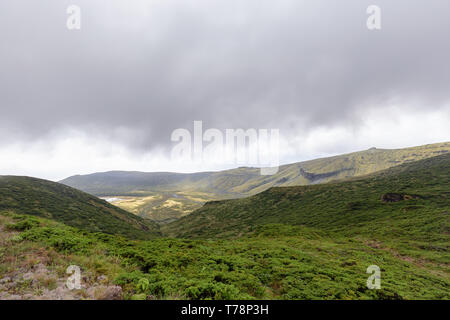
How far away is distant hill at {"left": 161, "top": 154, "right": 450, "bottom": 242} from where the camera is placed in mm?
31391

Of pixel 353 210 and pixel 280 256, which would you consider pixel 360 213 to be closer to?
pixel 353 210

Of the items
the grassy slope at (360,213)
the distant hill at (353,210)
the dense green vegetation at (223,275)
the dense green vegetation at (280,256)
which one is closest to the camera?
the dense green vegetation at (223,275)

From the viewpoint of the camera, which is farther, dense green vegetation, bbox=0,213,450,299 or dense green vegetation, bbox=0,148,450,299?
dense green vegetation, bbox=0,148,450,299

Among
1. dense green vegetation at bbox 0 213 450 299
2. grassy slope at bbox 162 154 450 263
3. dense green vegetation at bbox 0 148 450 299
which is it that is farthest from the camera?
grassy slope at bbox 162 154 450 263

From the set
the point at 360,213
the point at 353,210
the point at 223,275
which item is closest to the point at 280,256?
the point at 223,275

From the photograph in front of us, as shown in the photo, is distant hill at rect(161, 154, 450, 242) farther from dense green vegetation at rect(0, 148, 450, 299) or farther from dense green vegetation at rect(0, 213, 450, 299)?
dense green vegetation at rect(0, 213, 450, 299)

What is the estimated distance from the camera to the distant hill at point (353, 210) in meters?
31.4

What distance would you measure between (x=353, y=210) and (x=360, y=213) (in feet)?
9.86

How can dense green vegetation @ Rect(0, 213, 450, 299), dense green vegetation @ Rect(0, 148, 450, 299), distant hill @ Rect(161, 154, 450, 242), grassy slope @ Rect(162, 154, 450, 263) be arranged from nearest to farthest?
dense green vegetation @ Rect(0, 213, 450, 299), dense green vegetation @ Rect(0, 148, 450, 299), grassy slope @ Rect(162, 154, 450, 263), distant hill @ Rect(161, 154, 450, 242)

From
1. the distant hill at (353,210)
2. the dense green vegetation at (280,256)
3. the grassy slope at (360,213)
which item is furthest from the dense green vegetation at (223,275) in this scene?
the distant hill at (353,210)

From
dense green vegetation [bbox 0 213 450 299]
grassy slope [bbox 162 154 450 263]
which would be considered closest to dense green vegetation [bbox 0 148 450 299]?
dense green vegetation [bbox 0 213 450 299]

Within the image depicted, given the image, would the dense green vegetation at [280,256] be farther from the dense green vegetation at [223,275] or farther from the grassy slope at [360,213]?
the grassy slope at [360,213]

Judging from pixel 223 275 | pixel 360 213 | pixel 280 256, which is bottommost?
pixel 360 213

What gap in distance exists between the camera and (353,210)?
151 feet
